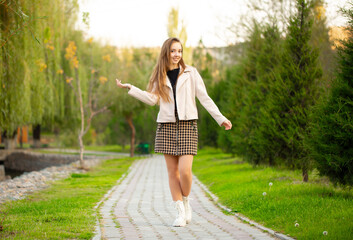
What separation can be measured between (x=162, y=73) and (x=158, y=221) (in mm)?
1984

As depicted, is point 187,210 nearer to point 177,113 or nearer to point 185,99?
point 177,113

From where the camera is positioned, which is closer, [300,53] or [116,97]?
[300,53]

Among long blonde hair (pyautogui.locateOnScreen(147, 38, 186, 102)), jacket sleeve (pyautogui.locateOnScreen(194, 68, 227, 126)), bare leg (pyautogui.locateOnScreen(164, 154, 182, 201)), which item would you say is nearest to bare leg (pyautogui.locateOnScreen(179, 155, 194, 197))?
bare leg (pyautogui.locateOnScreen(164, 154, 182, 201))

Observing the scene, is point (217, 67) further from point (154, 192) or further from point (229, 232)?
point (229, 232)

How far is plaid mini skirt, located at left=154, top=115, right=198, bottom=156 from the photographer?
17.0 feet

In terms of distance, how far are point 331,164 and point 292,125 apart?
11.8 ft

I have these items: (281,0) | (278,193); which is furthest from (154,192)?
(281,0)

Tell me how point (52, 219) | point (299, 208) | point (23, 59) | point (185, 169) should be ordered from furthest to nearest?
point (23, 59) < point (299, 208) < point (52, 219) < point (185, 169)

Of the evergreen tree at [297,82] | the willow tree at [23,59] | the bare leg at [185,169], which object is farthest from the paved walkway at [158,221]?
the willow tree at [23,59]

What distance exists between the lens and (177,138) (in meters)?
5.23

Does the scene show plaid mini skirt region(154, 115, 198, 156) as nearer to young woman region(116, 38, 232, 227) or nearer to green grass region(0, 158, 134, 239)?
young woman region(116, 38, 232, 227)

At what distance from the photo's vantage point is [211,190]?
9.90 metres

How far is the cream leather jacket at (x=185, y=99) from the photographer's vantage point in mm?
5238

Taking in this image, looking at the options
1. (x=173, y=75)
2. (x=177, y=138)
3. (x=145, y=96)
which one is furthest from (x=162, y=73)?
(x=177, y=138)
